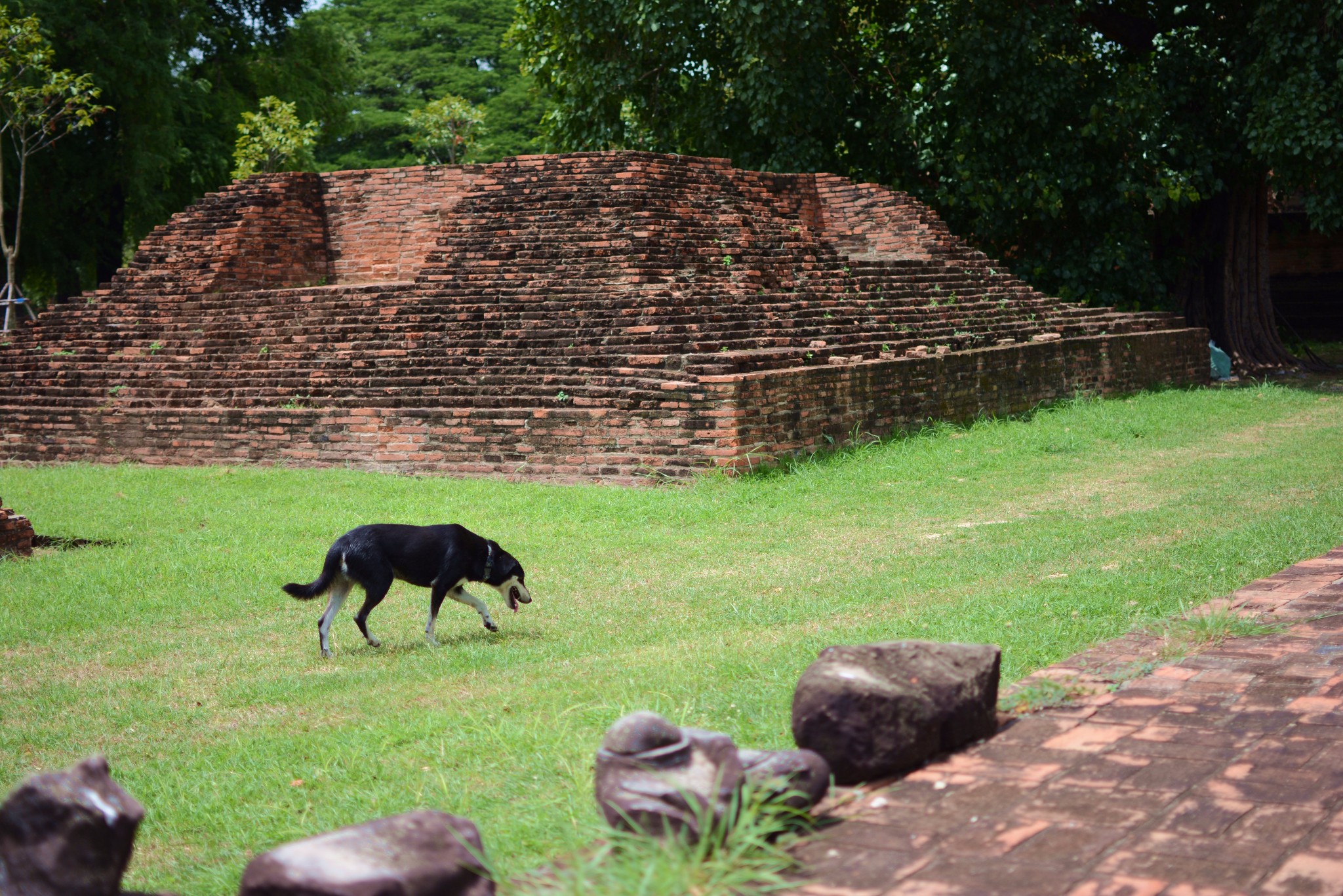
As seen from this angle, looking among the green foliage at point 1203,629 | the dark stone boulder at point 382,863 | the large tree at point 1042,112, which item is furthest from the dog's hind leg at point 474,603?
the large tree at point 1042,112

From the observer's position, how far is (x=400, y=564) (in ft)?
16.4

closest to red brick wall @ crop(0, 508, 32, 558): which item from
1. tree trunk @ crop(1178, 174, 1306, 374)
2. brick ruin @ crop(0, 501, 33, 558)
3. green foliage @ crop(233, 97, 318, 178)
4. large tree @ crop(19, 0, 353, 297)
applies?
brick ruin @ crop(0, 501, 33, 558)

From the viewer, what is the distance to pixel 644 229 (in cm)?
1080

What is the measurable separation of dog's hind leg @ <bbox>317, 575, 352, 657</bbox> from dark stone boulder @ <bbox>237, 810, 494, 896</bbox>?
2812mm

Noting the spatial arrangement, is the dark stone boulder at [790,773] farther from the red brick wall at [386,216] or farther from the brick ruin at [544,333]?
the red brick wall at [386,216]

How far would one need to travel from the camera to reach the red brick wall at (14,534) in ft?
23.7

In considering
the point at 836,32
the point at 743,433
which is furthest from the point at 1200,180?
the point at 743,433

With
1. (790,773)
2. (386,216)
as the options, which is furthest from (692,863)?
(386,216)

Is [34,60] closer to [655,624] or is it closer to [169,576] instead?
[169,576]

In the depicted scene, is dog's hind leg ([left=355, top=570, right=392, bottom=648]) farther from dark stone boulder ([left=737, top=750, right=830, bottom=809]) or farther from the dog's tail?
dark stone boulder ([left=737, top=750, right=830, bottom=809])

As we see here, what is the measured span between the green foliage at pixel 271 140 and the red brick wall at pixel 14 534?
42.7ft

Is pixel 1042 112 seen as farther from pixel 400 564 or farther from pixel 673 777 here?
pixel 673 777

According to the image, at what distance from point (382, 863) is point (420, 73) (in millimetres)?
32291

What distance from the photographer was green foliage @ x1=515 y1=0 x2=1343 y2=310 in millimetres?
13938
